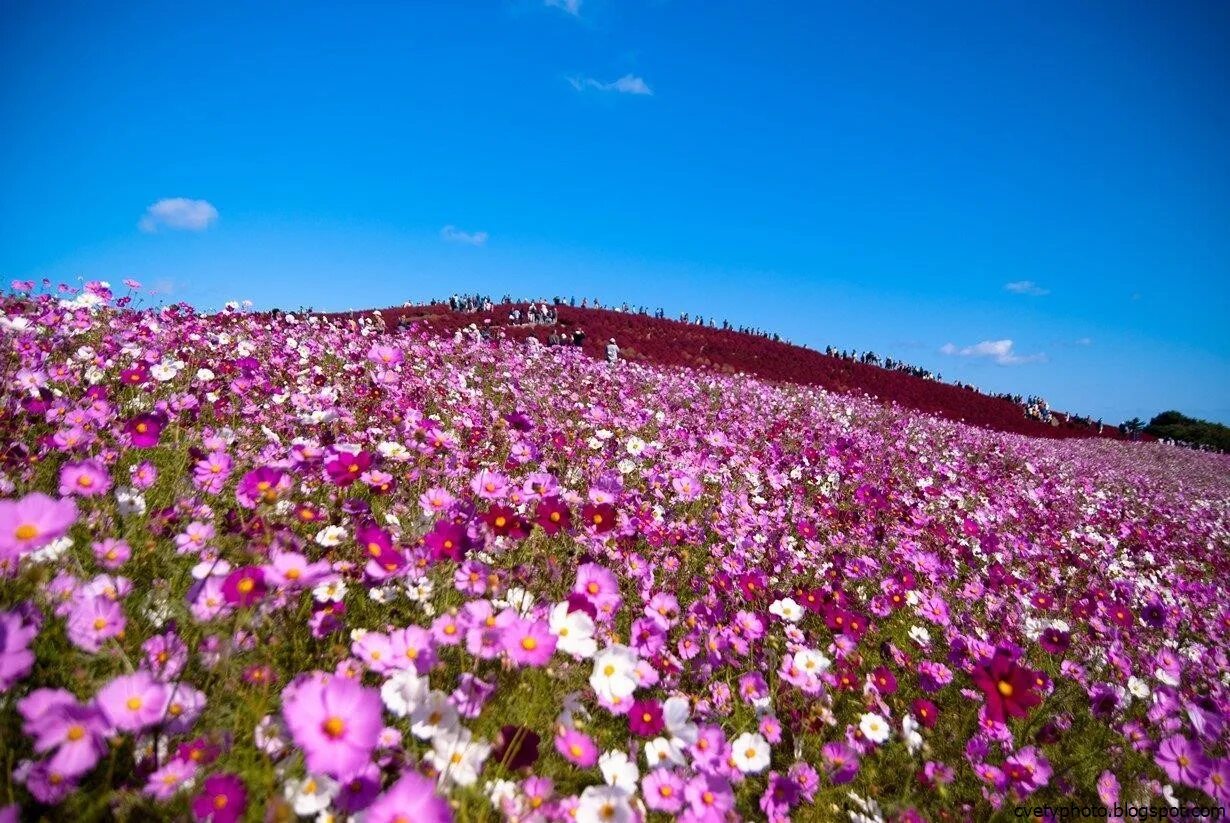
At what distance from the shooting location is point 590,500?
272 centimetres

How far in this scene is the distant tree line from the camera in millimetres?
39844

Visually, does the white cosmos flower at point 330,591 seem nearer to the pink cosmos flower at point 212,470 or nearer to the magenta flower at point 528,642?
the pink cosmos flower at point 212,470

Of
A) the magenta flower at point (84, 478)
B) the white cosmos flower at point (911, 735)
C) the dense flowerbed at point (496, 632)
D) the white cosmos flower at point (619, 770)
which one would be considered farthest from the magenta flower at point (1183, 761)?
the magenta flower at point (84, 478)

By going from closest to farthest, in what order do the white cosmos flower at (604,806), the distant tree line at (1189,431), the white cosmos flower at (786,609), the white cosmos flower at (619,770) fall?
1. the white cosmos flower at (604,806)
2. the white cosmos flower at (619,770)
3. the white cosmos flower at (786,609)
4. the distant tree line at (1189,431)

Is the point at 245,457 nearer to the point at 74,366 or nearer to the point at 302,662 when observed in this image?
the point at 302,662

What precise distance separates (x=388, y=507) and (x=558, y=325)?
20.4m

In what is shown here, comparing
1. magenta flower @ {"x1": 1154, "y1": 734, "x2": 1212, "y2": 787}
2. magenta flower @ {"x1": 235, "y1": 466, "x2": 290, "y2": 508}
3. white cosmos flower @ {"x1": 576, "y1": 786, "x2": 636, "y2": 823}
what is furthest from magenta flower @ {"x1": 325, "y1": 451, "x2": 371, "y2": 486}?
magenta flower @ {"x1": 1154, "y1": 734, "x2": 1212, "y2": 787}

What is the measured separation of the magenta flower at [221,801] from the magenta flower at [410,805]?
0.26 meters

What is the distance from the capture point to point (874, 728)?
7.72 feet

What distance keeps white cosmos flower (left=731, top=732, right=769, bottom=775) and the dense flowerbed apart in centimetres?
1

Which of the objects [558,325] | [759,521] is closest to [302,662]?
[759,521]

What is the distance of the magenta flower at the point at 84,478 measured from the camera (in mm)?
1784

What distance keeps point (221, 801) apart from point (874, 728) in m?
2.25

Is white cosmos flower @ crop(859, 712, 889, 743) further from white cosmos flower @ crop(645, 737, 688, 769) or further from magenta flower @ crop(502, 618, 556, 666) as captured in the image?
Result: magenta flower @ crop(502, 618, 556, 666)
